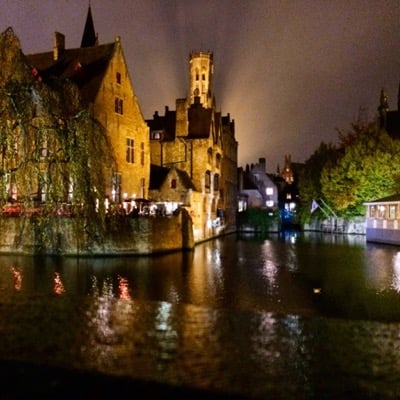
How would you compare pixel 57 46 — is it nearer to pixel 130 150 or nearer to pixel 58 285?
pixel 130 150

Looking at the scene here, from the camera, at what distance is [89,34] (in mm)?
71562

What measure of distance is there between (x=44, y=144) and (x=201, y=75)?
9100 cm

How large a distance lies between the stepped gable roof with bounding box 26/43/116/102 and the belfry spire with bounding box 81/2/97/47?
75.6 ft

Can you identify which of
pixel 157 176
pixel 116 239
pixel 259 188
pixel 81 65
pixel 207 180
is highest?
pixel 81 65

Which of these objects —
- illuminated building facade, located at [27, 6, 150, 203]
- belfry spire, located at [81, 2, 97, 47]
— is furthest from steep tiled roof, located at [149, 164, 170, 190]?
belfry spire, located at [81, 2, 97, 47]

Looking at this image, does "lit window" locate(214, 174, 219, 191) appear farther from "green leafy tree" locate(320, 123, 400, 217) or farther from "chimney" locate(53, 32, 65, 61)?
"chimney" locate(53, 32, 65, 61)

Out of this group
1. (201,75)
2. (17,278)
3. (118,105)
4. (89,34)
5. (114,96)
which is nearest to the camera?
(17,278)

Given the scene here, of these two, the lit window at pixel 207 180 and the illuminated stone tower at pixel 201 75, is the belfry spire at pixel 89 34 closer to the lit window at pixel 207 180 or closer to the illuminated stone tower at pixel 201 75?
the lit window at pixel 207 180

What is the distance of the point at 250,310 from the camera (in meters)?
17.4

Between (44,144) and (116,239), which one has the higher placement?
(44,144)

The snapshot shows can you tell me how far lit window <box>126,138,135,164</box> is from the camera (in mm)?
45719

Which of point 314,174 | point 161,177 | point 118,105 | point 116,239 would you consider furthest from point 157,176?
point 314,174

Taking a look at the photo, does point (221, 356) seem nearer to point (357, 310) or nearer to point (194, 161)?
point (357, 310)

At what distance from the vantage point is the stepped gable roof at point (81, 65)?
4259 centimetres
